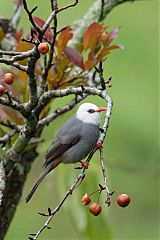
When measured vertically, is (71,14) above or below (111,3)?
below

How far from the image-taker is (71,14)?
7777 mm

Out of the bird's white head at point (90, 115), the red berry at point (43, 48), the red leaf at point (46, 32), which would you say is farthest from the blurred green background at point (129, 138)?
the red berry at point (43, 48)

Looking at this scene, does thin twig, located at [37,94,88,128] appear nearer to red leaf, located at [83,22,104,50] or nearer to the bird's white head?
the bird's white head

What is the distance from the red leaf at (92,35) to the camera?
272 cm

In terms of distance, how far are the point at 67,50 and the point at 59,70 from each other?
0.11 metres

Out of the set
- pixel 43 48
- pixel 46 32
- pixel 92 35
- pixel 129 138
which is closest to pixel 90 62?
pixel 92 35

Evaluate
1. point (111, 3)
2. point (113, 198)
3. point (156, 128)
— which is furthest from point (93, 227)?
point (156, 128)

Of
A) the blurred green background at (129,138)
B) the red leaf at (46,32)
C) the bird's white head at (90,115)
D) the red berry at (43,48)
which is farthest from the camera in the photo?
the blurred green background at (129,138)

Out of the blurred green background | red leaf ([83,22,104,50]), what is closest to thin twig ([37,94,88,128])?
red leaf ([83,22,104,50])

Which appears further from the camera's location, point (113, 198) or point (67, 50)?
point (113, 198)

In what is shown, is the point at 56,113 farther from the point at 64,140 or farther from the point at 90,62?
the point at 90,62

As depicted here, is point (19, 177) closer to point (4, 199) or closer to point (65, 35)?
point (4, 199)

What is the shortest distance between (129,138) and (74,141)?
183 inches

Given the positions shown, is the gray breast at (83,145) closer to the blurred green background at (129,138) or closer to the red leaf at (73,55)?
the red leaf at (73,55)
